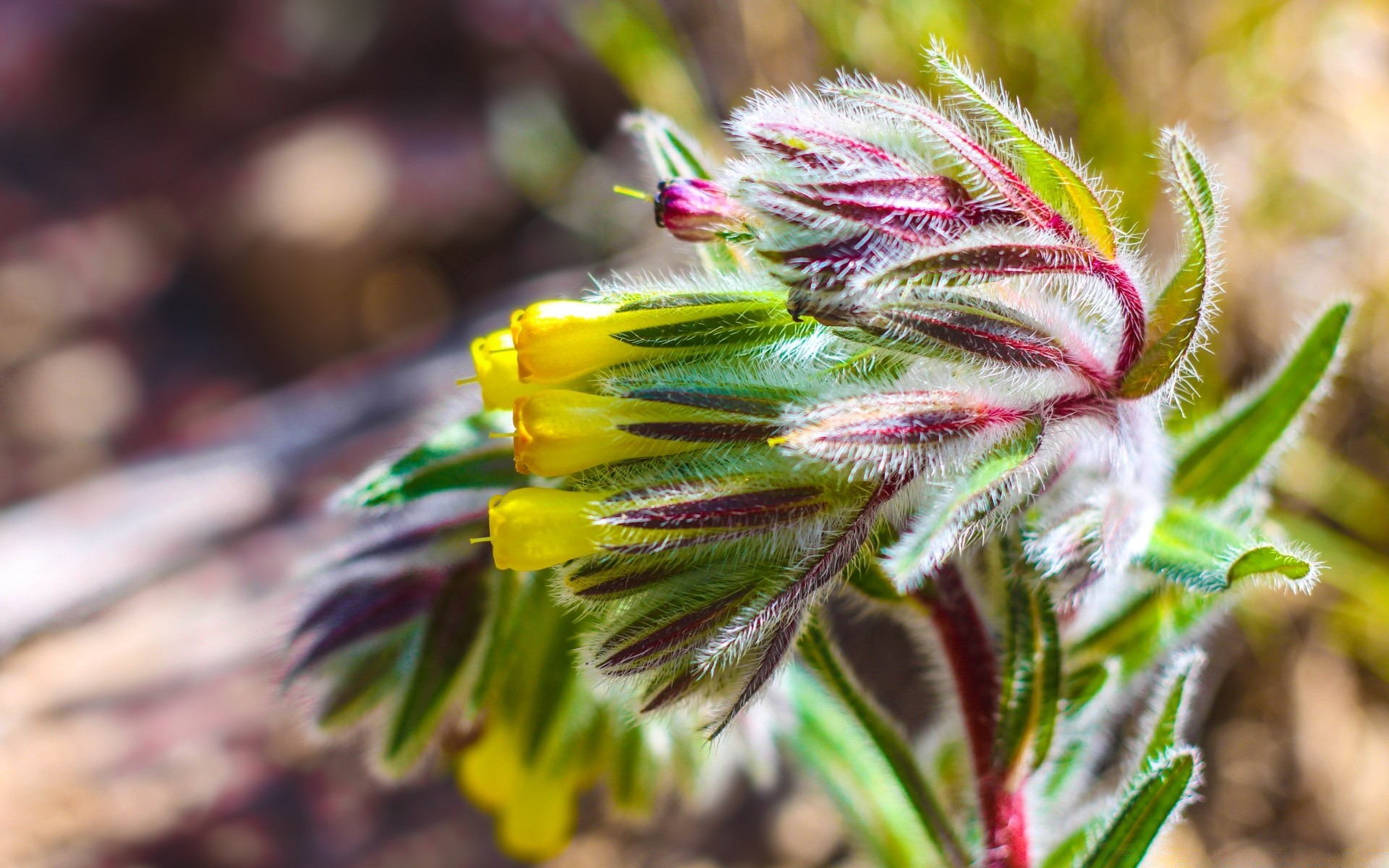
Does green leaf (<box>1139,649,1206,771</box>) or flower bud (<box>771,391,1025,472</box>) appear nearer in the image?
flower bud (<box>771,391,1025,472</box>)

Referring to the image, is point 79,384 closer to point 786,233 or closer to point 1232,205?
point 786,233

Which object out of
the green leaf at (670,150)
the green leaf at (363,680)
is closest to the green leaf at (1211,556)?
the green leaf at (670,150)

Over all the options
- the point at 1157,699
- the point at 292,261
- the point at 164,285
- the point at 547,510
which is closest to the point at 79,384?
the point at 164,285

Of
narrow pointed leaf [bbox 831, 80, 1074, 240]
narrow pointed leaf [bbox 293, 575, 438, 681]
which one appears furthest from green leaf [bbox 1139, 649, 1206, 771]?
narrow pointed leaf [bbox 293, 575, 438, 681]

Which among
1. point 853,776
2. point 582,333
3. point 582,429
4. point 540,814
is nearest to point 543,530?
point 582,429

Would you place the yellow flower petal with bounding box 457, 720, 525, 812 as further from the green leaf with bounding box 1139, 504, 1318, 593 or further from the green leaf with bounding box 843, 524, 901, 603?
the green leaf with bounding box 1139, 504, 1318, 593

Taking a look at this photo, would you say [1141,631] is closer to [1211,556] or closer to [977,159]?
[1211,556]
